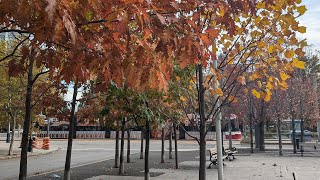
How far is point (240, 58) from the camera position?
691cm

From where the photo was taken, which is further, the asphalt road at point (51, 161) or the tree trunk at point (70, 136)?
the asphalt road at point (51, 161)

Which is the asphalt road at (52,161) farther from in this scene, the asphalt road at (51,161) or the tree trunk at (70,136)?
the tree trunk at (70,136)

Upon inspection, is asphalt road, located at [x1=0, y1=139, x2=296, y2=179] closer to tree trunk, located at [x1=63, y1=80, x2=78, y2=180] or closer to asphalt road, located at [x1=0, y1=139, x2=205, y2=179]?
asphalt road, located at [x1=0, y1=139, x2=205, y2=179]

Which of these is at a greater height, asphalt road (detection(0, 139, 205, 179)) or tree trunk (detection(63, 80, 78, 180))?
tree trunk (detection(63, 80, 78, 180))

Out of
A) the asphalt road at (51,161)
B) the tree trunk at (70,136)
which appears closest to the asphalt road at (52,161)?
the asphalt road at (51,161)

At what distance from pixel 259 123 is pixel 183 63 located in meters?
25.8

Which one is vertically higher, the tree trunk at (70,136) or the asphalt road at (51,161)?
the tree trunk at (70,136)

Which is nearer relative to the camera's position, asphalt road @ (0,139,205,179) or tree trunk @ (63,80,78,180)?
tree trunk @ (63,80,78,180)

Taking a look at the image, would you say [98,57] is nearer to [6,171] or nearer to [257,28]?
[257,28]

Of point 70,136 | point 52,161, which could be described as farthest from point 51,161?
point 70,136

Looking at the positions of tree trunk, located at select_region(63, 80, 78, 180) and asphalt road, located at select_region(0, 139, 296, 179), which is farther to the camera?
asphalt road, located at select_region(0, 139, 296, 179)

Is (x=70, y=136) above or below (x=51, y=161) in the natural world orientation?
above

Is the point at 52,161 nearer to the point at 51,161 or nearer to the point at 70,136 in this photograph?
the point at 51,161

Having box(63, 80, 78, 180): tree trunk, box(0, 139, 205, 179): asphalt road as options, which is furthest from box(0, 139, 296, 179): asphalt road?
box(63, 80, 78, 180): tree trunk
